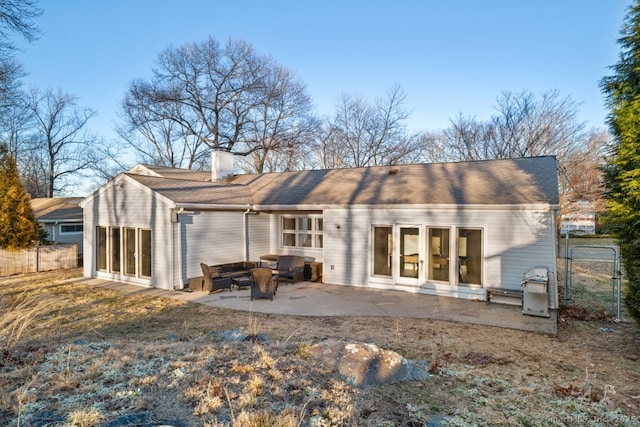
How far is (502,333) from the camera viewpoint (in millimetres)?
6875

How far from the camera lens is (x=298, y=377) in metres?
4.02

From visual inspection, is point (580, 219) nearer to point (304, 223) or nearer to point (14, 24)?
point (304, 223)

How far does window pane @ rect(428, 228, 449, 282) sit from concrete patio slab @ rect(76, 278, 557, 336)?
666mm

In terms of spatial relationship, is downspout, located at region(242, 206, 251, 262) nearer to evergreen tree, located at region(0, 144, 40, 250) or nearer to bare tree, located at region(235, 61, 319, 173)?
evergreen tree, located at region(0, 144, 40, 250)

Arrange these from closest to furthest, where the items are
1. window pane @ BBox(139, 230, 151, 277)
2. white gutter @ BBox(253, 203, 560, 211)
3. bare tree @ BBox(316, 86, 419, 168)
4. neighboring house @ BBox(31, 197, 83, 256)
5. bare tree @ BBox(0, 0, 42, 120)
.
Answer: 1. white gutter @ BBox(253, 203, 560, 211)
2. bare tree @ BBox(0, 0, 42, 120)
3. window pane @ BBox(139, 230, 151, 277)
4. neighboring house @ BBox(31, 197, 83, 256)
5. bare tree @ BBox(316, 86, 419, 168)

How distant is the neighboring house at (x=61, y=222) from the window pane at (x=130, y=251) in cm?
890

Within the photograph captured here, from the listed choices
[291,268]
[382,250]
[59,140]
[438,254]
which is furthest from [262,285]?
[59,140]

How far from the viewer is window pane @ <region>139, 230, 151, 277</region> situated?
11195mm

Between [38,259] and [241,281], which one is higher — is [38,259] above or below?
above

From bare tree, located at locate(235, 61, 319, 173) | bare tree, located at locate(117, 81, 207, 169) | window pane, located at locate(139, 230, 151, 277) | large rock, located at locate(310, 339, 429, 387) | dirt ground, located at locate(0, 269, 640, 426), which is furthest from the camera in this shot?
bare tree, located at locate(235, 61, 319, 173)

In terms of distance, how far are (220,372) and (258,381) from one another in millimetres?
604

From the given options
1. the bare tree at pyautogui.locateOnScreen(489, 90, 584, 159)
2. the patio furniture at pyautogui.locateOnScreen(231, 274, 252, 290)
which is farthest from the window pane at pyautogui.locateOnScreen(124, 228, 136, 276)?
the bare tree at pyautogui.locateOnScreen(489, 90, 584, 159)

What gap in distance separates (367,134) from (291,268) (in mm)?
22274

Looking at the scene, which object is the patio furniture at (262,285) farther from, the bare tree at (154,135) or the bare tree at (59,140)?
the bare tree at (59,140)
